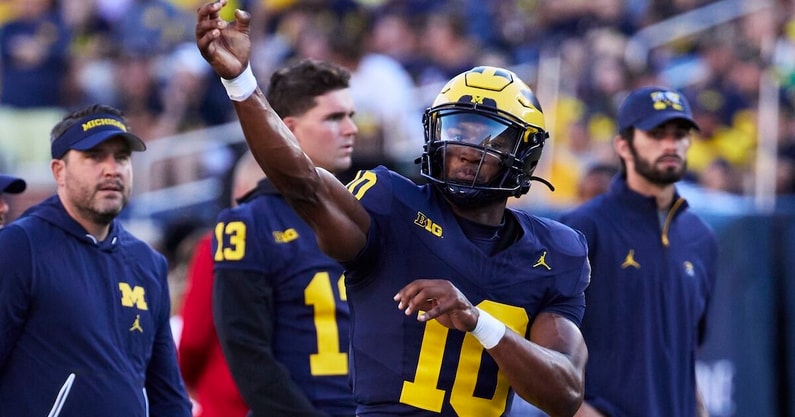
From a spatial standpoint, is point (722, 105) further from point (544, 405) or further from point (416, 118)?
point (544, 405)

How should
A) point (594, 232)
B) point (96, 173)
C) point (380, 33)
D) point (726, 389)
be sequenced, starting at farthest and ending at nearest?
point (380, 33), point (726, 389), point (594, 232), point (96, 173)

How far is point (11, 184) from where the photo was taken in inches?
188

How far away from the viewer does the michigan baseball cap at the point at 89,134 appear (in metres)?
4.58

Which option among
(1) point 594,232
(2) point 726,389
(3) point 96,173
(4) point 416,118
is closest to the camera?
(3) point 96,173

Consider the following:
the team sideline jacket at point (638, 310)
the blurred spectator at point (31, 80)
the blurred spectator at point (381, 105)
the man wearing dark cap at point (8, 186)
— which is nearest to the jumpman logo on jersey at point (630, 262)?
the team sideline jacket at point (638, 310)

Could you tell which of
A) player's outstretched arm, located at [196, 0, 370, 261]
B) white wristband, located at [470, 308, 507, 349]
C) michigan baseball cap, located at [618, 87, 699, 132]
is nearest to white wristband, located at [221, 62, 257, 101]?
player's outstretched arm, located at [196, 0, 370, 261]

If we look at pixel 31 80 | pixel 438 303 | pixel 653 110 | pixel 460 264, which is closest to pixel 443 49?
pixel 31 80

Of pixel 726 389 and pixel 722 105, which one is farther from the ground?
pixel 722 105

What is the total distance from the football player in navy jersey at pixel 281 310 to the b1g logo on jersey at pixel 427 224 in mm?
1386

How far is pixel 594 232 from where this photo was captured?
5.25 m

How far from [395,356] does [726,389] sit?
5.06 m

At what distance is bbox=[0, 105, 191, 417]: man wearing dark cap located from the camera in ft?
13.9

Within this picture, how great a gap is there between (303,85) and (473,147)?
1.66 meters

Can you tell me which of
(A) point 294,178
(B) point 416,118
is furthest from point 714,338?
(A) point 294,178
